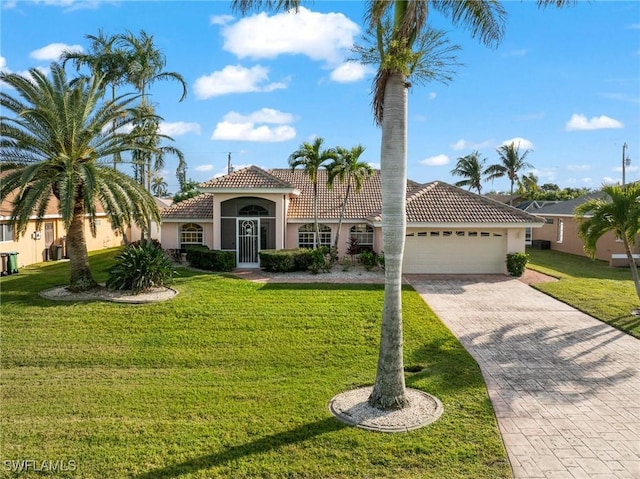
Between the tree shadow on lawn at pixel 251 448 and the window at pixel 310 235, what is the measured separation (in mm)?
18271

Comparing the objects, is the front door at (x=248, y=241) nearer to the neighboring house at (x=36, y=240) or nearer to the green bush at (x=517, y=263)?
the neighboring house at (x=36, y=240)

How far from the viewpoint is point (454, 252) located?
23109mm

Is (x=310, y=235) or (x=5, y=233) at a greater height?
(x=5, y=233)

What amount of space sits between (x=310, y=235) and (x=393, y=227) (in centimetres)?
1799

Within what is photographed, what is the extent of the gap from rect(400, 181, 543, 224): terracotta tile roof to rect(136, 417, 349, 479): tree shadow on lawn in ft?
50.6

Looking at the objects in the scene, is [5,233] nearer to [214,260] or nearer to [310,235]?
[214,260]

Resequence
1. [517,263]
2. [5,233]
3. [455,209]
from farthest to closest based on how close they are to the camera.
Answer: [455,209], [5,233], [517,263]

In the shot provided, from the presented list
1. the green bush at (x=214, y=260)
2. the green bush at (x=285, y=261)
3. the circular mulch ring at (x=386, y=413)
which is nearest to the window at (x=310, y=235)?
the green bush at (x=285, y=261)

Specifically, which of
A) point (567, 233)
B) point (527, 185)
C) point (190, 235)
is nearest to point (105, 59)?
point (190, 235)

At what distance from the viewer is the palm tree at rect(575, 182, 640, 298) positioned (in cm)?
1484

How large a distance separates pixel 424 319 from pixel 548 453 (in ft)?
24.4

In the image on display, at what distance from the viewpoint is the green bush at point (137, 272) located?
16672 mm

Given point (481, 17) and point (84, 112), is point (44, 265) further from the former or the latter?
point (481, 17)

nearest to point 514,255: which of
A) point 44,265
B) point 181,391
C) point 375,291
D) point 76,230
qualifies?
point 375,291
